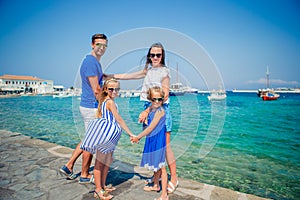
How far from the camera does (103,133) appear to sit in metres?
2.16

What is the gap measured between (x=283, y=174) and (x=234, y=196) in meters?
3.72

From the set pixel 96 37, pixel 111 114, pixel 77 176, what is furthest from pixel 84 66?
pixel 77 176

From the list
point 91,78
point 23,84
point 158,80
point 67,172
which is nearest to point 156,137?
point 158,80

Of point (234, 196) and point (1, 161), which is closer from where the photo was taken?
point (234, 196)

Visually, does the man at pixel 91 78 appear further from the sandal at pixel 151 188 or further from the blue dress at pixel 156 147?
the sandal at pixel 151 188

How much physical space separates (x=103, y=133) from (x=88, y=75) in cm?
76

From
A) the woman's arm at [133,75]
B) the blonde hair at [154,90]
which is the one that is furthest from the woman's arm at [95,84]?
the blonde hair at [154,90]

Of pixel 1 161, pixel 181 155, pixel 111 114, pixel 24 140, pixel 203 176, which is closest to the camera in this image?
pixel 111 114

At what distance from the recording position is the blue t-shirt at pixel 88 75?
237cm

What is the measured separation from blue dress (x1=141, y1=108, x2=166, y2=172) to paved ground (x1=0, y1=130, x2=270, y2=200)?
407 millimetres

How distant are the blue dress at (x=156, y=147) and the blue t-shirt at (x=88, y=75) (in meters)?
0.82

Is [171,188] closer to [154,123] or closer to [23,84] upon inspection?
[154,123]

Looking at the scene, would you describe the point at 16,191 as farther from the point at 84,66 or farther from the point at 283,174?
the point at 283,174

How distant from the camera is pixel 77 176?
287 centimetres
